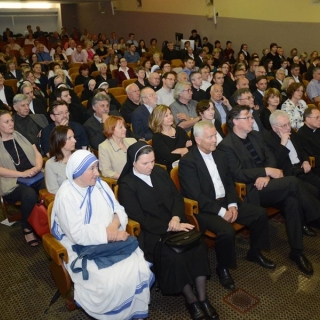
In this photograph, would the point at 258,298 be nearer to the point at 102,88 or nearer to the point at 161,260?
the point at 161,260

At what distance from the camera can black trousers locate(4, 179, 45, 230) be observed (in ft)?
12.0

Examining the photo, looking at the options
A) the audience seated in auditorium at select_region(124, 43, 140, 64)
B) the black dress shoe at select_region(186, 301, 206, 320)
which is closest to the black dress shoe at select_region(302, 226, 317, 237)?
the black dress shoe at select_region(186, 301, 206, 320)

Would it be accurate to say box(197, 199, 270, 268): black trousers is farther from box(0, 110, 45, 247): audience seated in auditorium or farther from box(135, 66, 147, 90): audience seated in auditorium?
box(135, 66, 147, 90): audience seated in auditorium

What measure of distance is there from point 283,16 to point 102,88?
7.32 meters

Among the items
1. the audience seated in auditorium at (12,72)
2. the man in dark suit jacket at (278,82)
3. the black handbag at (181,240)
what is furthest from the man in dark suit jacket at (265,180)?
the audience seated in auditorium at (12,72)

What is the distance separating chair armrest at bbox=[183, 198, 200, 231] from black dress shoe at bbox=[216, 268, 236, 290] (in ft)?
1.25

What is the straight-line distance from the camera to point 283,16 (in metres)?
11.1

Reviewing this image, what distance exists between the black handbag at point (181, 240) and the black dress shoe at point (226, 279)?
46 centimetres

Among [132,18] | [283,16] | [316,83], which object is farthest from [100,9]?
[316,83]

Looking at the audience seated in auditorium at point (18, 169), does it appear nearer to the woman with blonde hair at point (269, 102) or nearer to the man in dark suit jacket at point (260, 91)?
the woman with blonde hair at point (269, 102)

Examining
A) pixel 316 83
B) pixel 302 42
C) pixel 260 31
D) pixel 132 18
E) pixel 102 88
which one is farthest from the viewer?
pixel 132 18

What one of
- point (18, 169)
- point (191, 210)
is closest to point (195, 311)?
point (191, 210)

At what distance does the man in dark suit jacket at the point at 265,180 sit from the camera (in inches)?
134

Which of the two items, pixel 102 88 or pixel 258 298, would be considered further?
pixel 102 88
